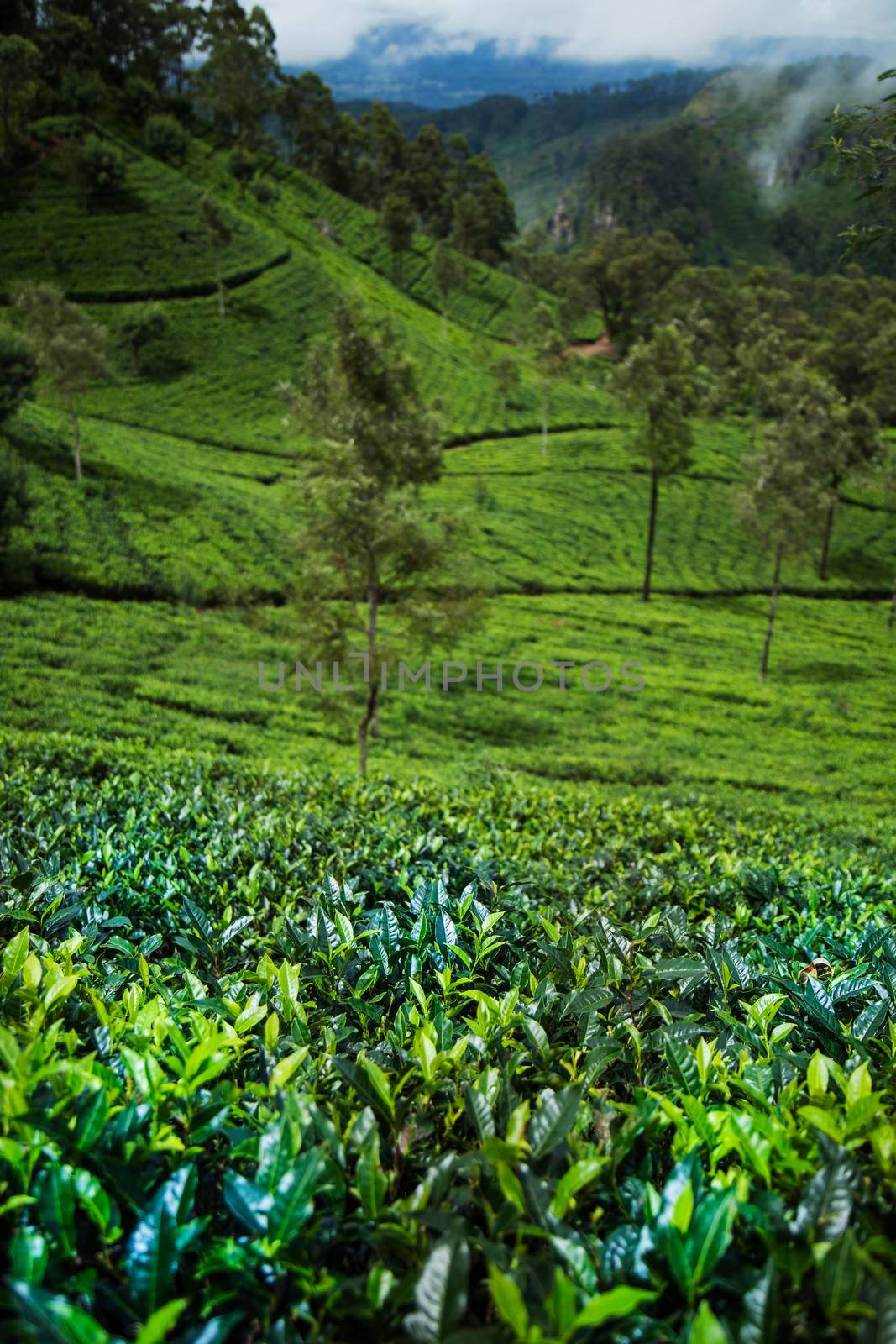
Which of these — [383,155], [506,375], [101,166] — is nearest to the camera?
[101,166]

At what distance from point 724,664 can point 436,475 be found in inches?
672

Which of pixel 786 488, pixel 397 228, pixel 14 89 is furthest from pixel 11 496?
pixel 397 228

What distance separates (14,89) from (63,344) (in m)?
59.7

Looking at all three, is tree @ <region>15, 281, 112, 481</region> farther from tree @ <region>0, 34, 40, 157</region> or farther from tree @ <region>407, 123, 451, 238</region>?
tree @ <region>407, 123, 451, 238</region>

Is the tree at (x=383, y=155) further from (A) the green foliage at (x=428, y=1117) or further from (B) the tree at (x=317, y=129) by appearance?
(A) the green foliage at (x=428, y=1117)

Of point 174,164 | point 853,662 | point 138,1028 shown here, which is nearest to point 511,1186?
point 138,1028

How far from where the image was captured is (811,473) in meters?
30.0

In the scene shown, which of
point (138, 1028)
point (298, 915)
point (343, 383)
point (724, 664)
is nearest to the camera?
point (138, 1028)

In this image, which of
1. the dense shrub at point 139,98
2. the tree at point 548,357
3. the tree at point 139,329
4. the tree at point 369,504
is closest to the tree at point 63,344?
the tree at point 369,504

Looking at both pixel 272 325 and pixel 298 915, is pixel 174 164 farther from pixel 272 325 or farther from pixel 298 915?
pixel 298 915

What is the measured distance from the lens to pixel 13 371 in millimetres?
30047

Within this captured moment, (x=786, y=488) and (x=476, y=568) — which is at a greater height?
(x=786, y=488)

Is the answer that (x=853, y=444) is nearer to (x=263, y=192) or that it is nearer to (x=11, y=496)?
(x=11, y=496)

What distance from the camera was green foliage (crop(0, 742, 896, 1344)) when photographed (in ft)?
5.46
